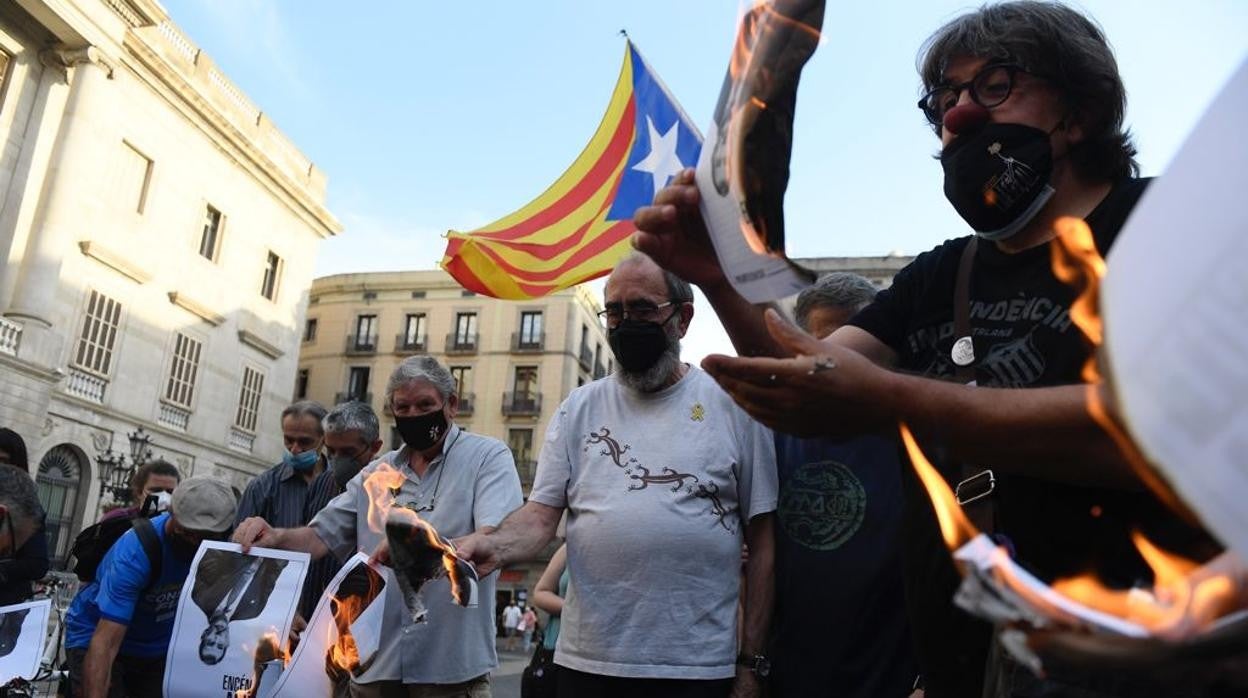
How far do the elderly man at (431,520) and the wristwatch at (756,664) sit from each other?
0.98 meters

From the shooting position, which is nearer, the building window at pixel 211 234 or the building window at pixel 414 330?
the building window at pixel 211 234

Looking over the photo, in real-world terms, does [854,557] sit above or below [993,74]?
below

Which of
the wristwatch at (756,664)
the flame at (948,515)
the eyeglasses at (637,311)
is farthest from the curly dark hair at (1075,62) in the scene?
the wristwatch at (756,664)

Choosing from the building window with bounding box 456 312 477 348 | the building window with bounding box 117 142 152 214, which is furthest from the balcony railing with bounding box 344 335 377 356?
the building window with bounding box 117 142 152 214

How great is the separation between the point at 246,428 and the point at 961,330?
29.1 meters

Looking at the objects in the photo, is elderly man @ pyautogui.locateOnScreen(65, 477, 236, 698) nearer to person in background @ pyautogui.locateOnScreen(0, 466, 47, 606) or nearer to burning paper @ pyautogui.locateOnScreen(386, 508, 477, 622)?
person in background @ pyautogui.locateOnScreen(0, 466, 47, 606)

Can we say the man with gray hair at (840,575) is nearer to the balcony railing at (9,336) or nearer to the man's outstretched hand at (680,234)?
the man's outstretched hand at (680,234)

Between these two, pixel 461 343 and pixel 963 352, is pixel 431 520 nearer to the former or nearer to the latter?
pixel 963 352

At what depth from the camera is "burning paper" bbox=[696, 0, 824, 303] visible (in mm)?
1271

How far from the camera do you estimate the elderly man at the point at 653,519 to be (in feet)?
9.14

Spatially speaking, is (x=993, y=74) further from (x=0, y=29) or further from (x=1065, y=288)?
(x=0, y=29)

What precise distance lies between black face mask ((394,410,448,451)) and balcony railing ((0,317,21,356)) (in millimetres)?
17713

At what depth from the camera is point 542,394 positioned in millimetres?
43000

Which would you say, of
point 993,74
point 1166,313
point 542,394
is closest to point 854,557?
point 993,74
